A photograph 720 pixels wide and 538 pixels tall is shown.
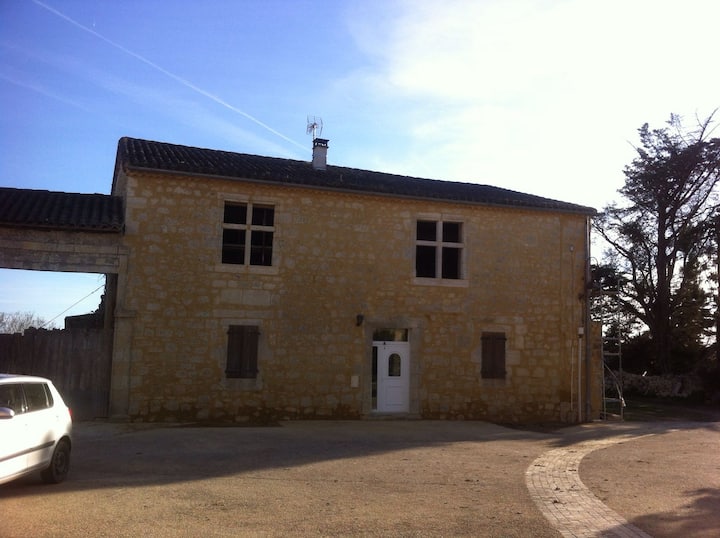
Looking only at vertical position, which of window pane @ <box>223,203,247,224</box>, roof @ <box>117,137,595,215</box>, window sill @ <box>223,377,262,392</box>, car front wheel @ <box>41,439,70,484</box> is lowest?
car front wheel @ <box>41,439,70,484</box>

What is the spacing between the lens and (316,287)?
15.0m

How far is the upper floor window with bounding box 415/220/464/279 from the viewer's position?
16266 mm

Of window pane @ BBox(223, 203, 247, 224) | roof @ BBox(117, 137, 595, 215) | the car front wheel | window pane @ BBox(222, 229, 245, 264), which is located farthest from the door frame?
the car front wheel

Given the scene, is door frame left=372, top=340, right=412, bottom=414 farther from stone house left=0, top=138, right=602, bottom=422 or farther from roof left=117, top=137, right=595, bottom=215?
roof left=117, top=137, right=595, bottom=215

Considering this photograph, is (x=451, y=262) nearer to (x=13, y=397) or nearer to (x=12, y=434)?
(x=13, y=397)

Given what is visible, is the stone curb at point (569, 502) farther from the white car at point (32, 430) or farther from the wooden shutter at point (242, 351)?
the wooden shutter at point (242, 351)

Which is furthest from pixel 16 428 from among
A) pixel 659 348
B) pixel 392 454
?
pixel 659 348

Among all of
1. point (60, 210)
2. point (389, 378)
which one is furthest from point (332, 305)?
point (60, 210)

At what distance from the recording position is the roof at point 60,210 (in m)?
12.9

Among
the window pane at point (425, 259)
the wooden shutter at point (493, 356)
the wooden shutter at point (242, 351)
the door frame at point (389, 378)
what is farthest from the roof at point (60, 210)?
the wooden shutter at point (493, 356)

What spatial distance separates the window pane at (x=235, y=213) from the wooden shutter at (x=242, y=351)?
2594mm

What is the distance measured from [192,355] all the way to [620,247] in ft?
80.1

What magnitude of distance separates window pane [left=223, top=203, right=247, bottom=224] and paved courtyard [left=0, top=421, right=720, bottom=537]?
4.96m

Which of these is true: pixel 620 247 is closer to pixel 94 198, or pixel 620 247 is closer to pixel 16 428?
pixel 94 198
